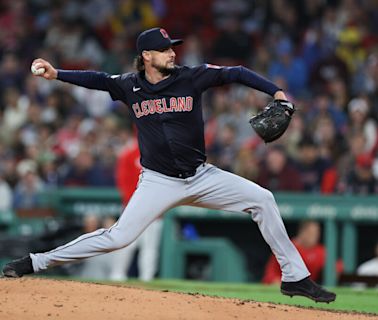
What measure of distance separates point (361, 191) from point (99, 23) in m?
7.38

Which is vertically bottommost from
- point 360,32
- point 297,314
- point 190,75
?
point 297,314

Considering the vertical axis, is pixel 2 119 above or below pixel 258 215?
above

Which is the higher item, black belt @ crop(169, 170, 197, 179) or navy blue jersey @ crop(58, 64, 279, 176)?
navy blue jersey @ crop(58, 64, 279, 176)

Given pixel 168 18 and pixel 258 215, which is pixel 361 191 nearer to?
pixel 258 215

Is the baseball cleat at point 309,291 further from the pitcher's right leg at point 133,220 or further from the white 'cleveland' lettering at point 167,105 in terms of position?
the white 'cleveland' lettering at point 167,105

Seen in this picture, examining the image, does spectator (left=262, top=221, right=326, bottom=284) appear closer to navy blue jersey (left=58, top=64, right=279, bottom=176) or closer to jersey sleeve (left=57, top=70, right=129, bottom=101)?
navy blue jersey (left=58, top=64, right=279, bottom=176)

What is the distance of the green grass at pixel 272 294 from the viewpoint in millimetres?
8391

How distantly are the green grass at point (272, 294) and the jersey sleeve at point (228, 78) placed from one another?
194 cm

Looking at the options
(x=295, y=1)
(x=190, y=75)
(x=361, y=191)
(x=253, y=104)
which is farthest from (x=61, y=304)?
(x=295, y=1)

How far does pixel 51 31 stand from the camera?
59.5 ft

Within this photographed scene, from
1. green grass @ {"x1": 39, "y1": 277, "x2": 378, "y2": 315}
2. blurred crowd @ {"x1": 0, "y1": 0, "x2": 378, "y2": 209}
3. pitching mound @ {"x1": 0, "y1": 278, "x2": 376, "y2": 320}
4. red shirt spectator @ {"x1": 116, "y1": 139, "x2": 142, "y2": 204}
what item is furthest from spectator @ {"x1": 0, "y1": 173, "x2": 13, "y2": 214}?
pitching mound @ {"x1": 0, "y1": 278, "x2": 376, "y2": 320}

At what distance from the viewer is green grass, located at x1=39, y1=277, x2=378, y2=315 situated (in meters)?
8.34

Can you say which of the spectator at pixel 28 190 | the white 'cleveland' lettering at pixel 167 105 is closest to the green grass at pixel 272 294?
the white 'cleveland' lettering at pixel 167 105

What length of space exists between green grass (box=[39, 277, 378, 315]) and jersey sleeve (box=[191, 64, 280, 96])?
6.07ft
